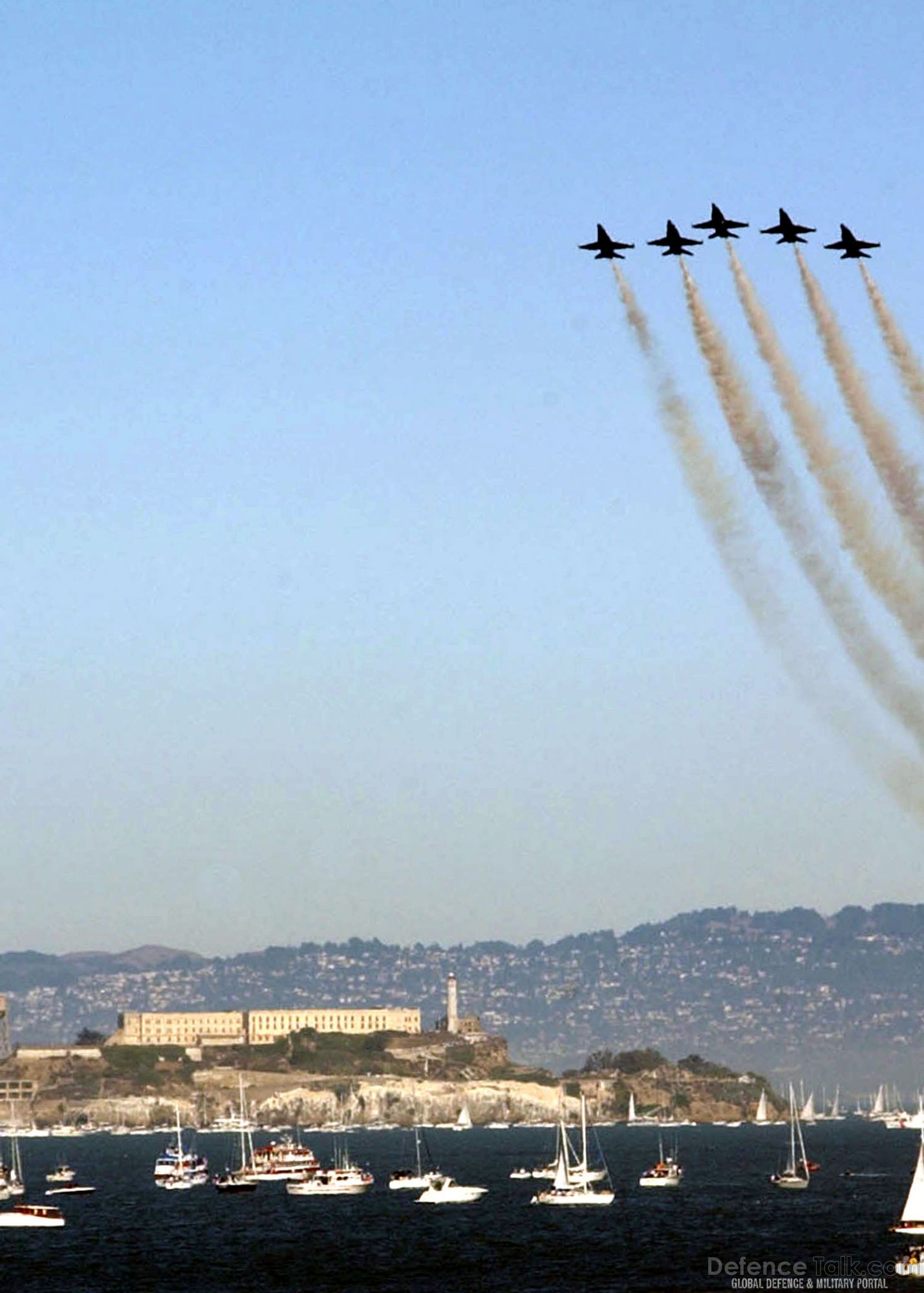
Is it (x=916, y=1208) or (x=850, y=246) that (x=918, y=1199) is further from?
(x=850, y=246)

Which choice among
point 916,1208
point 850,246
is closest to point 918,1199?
point 916,1208

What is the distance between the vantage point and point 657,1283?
5871 inches

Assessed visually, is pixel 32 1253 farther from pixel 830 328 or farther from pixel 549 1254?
pixel 830 328

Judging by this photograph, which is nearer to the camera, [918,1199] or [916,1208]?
[918,1199]

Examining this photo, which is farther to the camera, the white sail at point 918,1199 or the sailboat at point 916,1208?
the sailboat at point 916,1208

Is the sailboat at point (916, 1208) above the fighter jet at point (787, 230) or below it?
below

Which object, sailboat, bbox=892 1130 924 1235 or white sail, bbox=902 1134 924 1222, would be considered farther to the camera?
sailboat, bbox=892 1130 924 1235

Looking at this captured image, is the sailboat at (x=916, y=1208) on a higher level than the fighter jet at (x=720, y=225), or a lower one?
lower

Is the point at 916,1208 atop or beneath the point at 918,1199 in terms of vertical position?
beneath

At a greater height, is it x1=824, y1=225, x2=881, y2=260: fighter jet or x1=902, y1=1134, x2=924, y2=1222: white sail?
x1=824, y1=225, x2=881, y2=260: fighter jet

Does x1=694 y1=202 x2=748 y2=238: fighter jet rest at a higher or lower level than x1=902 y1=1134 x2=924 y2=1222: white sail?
higher

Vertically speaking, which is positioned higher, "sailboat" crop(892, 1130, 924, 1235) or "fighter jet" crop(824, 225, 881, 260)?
"fighter jet" crop(824, 225, 881, 260)

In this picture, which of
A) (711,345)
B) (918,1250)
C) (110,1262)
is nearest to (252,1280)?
(110,1262)

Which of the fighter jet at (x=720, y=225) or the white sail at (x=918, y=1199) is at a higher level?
the fighter jet at (x=720, y=225)
